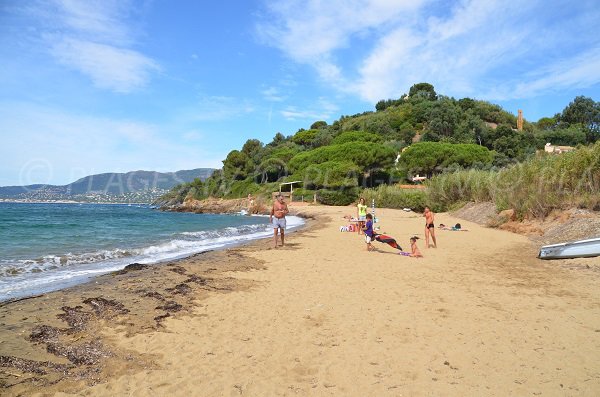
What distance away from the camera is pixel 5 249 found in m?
12.8

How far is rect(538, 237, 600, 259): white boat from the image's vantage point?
9227mm

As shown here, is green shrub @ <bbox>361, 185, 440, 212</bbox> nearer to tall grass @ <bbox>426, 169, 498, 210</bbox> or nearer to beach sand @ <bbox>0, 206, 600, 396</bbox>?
tall grass @ <bbox>426, 169, 498, 210</bbox>

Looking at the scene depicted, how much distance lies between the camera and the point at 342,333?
15.8 ft

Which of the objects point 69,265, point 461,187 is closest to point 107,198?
point 461,187

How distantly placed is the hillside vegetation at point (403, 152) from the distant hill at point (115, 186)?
478cm

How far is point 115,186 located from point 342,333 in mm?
56454

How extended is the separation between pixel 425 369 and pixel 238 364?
193 cm

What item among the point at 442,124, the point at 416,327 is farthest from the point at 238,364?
the point at 442,124

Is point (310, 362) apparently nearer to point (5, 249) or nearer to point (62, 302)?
point (62, 302)

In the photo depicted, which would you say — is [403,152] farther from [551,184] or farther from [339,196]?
[551,184]

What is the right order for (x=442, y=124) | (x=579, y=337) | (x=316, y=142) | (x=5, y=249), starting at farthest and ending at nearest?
(x=316, y=142) → (x=442, y=124) → (x=5, y=249) → (x=579, y=337)

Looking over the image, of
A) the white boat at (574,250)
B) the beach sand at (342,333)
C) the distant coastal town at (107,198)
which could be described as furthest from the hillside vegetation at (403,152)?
the distant coastal town at (107,198)

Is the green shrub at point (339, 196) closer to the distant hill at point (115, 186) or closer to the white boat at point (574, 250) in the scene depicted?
the distant hill at point (115, 186)

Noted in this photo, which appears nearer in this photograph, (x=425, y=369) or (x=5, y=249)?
(x=425, y=369)
